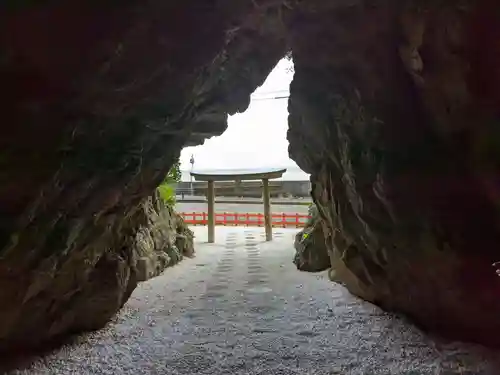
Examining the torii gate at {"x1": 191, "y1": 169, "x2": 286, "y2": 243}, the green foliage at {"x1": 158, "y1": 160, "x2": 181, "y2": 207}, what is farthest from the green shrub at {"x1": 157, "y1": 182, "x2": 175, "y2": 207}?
the torii gate at {"x1": 191, "y1": 169, "x2": 286, "y2": 243}

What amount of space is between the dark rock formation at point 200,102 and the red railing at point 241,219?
645 centimetres

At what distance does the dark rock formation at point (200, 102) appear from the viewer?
2111mm

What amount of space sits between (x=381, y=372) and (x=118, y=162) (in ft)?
7.33

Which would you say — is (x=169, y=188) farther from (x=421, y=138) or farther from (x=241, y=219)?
(x=421, y=138)

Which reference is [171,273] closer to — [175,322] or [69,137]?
[175,322]

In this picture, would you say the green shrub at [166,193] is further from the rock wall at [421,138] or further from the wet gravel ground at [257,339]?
the rock wall at [421,138]

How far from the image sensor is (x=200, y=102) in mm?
4141

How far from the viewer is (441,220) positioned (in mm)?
2848

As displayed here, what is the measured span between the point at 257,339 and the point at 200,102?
2.20 metres

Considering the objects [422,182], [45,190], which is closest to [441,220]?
[422,182]

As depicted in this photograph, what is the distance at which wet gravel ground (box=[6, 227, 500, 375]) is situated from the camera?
296 centimetres

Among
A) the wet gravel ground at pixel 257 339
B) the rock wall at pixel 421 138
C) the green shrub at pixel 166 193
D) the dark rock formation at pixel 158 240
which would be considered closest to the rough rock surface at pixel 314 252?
the wet gravel ground at pixel 257 339

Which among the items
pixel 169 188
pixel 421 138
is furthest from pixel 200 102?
pixel 169 188

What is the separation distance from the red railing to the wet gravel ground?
4848mm
